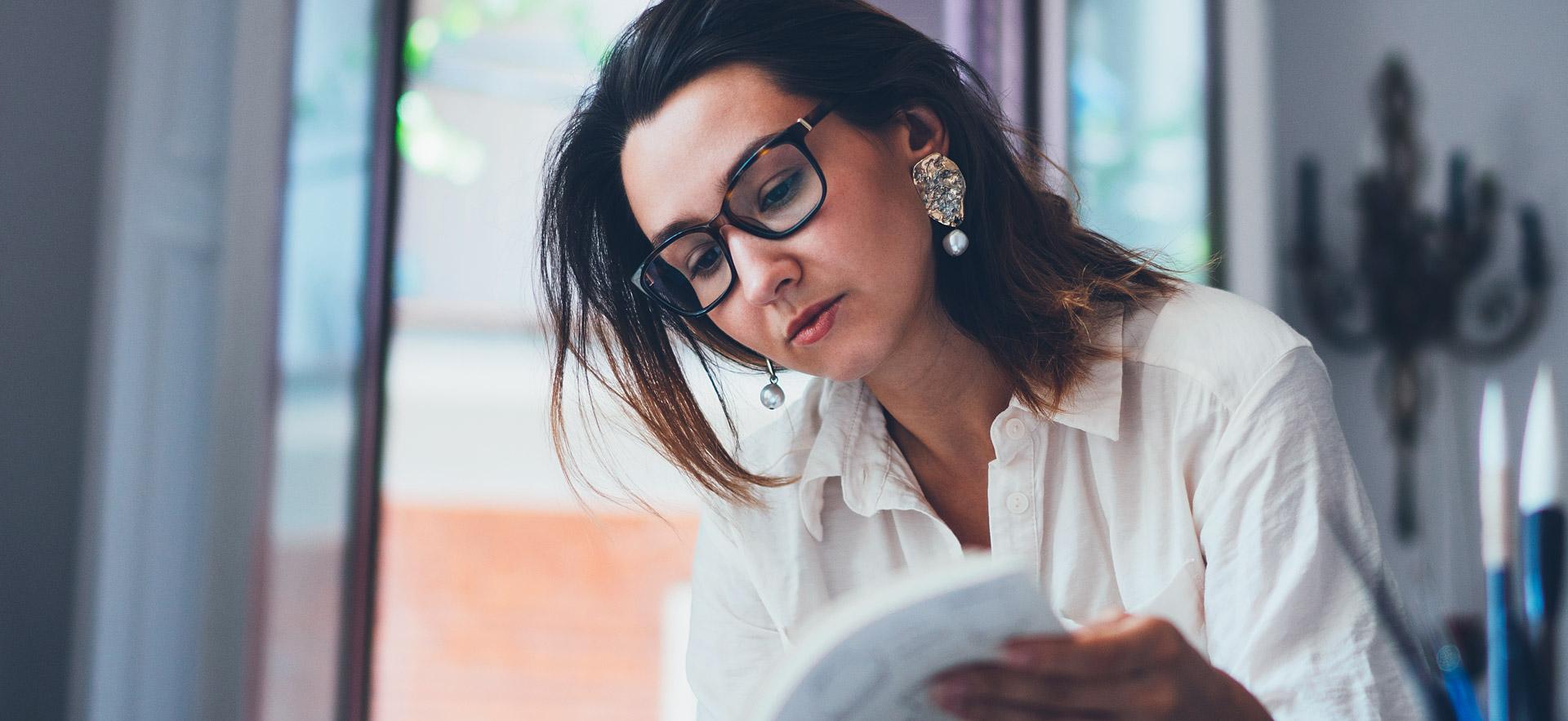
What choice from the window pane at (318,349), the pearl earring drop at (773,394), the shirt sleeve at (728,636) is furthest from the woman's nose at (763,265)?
the window pane at (318,349)

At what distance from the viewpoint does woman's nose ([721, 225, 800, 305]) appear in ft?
3.29

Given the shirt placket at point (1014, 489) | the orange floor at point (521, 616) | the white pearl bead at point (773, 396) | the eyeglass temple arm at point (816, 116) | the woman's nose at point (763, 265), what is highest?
the eyeglass temple arm at point (816, 116)

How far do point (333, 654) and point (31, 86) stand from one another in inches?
38.9

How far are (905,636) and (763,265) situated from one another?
53cm

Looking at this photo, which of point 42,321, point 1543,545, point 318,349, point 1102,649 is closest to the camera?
point 1543,545

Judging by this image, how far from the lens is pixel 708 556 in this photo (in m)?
1.30

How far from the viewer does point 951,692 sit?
1.89 feet

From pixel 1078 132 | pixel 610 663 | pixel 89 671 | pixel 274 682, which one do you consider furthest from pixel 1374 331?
pixel 610 663

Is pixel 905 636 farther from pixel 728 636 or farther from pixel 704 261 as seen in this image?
pixel 728 636

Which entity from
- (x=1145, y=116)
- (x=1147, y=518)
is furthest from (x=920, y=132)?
(x=1145, y=116)

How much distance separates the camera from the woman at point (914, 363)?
903mm

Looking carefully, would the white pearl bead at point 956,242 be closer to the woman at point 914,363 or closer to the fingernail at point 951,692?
the woman at point 914,363

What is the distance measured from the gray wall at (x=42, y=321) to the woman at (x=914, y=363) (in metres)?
0.65

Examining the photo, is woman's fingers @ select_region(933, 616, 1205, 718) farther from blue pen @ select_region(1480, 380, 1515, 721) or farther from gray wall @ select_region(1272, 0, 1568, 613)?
gray wall @ select_region(1272, 0, 1568, 613)
